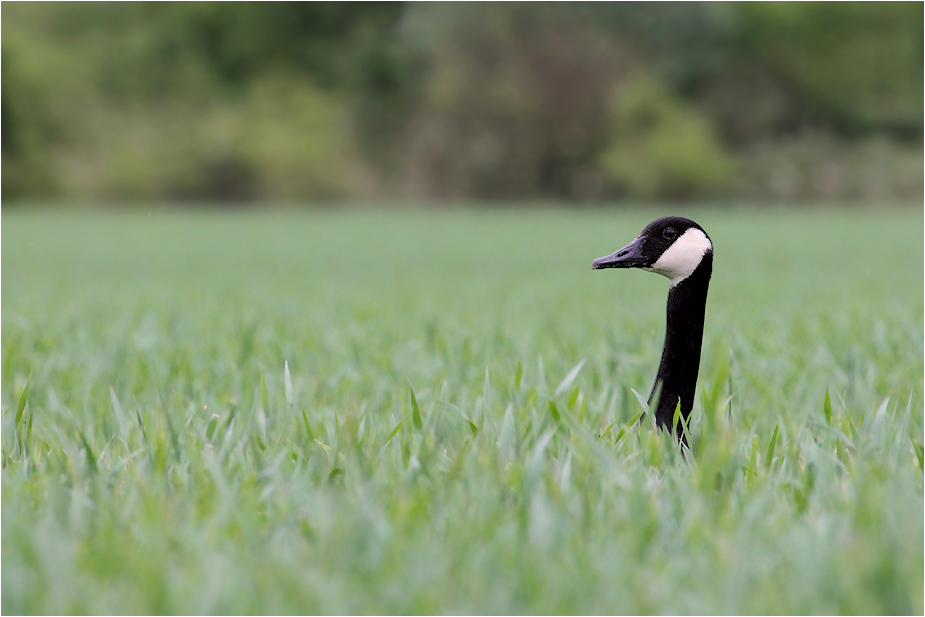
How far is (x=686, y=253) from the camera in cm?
237

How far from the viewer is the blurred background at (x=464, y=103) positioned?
42.3m

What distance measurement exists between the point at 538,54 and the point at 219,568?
4562 centimetres

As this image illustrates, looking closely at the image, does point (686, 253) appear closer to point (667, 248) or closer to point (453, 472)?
point (667, 248)

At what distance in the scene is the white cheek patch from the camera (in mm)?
2355

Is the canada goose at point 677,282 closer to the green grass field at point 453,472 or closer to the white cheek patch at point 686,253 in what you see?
the white cheek patch at point 686,253

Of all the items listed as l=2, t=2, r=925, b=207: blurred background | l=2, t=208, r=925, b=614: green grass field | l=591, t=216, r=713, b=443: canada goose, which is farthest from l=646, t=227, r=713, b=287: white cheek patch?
l=2, t=2, r=925, b=207: blurred background

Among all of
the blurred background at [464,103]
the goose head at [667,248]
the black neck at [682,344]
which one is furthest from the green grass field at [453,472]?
the blurred background at [464,103]

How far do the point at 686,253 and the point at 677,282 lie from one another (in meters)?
0.09

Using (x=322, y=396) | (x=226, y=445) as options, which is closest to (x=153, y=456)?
(x=226, y=445)

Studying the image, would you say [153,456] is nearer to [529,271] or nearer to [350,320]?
[350,320]

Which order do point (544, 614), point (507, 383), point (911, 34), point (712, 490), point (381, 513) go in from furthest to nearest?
1. point (911, 34)
2. point (507, 383)
3. point (712, 490)
4. point (381, 513)
5. point (544, 614)

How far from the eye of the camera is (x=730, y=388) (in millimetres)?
2936

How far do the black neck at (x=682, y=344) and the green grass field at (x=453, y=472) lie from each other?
0.16 meters

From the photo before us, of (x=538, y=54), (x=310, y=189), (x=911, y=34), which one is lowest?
(x=310, y=189)
